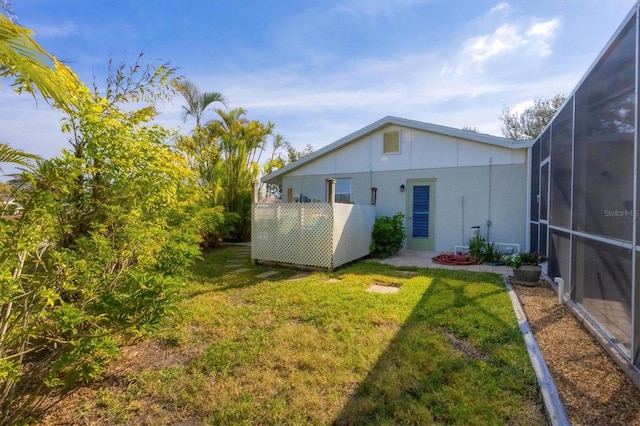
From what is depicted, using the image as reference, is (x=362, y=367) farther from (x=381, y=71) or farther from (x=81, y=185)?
(x=381, y=71)

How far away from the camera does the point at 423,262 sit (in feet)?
24.9

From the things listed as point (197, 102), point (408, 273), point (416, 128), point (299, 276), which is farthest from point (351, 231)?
point (197, 102)

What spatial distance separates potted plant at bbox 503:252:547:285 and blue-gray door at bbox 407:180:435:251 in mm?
3517

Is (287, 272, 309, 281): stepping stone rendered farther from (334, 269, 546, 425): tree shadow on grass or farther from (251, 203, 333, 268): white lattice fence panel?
(334, 269, 546, 425): tree shadow on grass

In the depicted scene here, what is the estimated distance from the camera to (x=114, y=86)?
9.87ft

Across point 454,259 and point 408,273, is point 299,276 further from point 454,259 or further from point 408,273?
point 454,259

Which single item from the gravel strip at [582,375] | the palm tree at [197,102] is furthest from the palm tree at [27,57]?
the palm tree at [197,102]

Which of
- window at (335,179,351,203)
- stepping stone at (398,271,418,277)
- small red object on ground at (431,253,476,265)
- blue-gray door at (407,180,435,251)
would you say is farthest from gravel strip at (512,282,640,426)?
window at (335,179,351,203)

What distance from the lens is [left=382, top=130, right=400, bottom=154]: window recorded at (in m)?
9.48

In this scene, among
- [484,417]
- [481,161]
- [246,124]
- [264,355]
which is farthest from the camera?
[246,124]

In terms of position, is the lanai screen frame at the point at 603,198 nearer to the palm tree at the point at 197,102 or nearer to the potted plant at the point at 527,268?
the potted plant at the point at 527,268

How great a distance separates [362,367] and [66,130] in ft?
Answer: 10.7

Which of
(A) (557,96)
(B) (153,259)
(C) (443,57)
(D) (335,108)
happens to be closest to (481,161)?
(C) (443,57)

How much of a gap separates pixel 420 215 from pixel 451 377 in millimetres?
A: 7101
